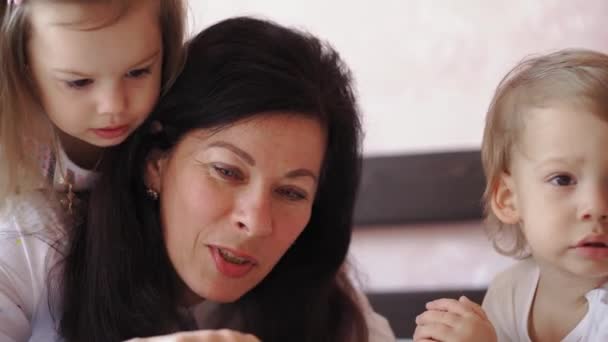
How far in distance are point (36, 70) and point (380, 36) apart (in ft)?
3.58

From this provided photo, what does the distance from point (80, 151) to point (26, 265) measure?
0.20 meters

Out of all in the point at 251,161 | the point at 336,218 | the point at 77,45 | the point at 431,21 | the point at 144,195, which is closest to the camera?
the point at 77,45

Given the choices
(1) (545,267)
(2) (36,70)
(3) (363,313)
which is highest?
(2) (36,70)

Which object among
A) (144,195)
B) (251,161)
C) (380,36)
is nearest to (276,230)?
(251,161)

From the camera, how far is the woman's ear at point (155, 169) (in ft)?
4.51

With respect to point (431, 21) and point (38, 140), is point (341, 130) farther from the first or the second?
point (431, 21)

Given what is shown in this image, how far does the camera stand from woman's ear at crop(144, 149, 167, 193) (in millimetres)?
1376

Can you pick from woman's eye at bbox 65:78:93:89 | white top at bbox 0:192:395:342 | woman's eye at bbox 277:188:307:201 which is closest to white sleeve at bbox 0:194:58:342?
white top at bbox 0:192:395:342

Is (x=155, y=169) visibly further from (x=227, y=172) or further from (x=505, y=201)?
(x=505, y=201)

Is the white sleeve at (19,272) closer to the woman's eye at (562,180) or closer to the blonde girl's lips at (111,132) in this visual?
the blonde girl's lips at (111,132)

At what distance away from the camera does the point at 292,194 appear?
1374 millimetres

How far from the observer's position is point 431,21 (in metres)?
2.10

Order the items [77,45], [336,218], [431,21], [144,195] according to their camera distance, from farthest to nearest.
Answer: [431,21], [336,218], [144,195], [77,45]

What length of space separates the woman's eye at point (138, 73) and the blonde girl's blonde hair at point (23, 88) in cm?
5
